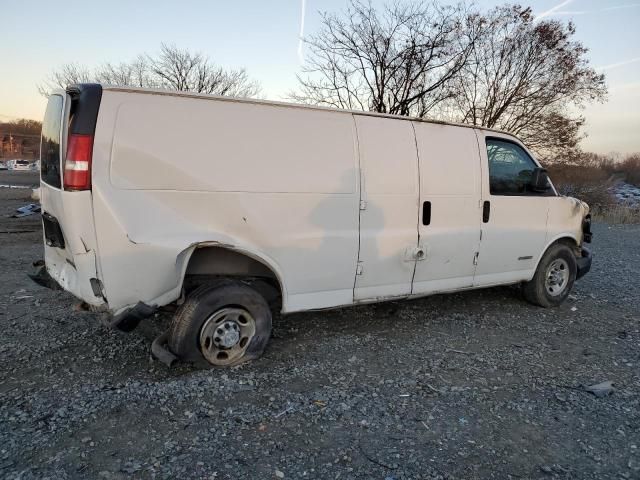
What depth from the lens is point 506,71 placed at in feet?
73.9

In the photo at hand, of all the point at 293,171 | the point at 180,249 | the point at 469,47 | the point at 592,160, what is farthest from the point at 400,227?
the point at 592,160

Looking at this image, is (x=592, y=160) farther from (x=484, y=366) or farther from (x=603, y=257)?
(x=484, y=366)

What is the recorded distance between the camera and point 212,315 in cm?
367

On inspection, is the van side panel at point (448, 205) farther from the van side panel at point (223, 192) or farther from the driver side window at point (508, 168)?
the van side panel at point (223, 192)

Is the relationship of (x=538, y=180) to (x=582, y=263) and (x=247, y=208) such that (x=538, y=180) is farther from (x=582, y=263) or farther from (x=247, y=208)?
(x=247, y=208)

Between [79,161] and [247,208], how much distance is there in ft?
4.13

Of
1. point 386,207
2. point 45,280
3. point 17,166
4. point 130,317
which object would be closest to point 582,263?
point 386,207

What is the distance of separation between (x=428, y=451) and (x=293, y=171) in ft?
7.82

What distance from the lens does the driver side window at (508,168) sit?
5.23 meters

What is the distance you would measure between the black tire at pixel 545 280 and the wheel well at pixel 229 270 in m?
3.54

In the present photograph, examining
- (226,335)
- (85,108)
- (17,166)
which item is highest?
(17,166)

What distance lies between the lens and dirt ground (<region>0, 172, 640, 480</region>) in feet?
8.86

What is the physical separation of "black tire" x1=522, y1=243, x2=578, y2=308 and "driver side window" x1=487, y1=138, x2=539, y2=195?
2.99ft

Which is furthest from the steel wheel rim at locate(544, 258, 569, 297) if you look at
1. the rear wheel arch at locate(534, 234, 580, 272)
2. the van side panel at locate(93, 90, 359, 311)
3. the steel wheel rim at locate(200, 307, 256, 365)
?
the steel wheel rim at locate(200, 307, 256, 365)
